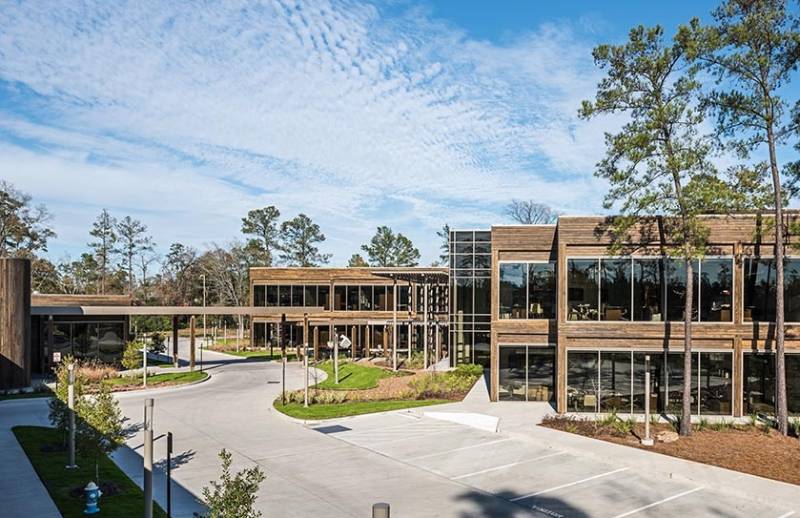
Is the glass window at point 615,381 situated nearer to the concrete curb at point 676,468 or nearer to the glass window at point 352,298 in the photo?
the concrete curb at point 676,468

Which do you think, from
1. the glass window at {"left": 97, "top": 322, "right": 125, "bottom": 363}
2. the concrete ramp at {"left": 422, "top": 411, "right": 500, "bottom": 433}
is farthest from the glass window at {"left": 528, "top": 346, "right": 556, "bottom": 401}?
the glass window at {"left": 97, "top": 322, "right": 125, "bottom": 363}

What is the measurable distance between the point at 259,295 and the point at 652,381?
37.0 metres

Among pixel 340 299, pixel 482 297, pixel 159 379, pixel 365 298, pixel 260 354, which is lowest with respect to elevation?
pixel 260 354

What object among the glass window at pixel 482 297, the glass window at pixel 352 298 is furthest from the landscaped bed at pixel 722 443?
the glass window at pixel 352 298

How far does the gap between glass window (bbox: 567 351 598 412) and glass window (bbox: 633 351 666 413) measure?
1.44 meters

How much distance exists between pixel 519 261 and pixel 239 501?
1931 centimetres

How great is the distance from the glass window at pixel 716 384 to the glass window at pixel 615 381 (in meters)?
2.62

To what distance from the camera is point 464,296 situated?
125 ft

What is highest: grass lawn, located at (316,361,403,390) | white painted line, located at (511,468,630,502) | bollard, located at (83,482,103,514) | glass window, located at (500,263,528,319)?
glass window, located at (500,263,528,319)

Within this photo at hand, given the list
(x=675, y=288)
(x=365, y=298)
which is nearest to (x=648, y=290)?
(x=675, y=288)

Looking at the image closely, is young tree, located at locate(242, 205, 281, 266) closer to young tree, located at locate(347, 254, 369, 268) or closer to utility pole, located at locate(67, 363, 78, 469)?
young tree, located at locate(347, 254, 369, 268)

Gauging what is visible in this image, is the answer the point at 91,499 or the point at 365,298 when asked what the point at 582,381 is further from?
the point at 365,298

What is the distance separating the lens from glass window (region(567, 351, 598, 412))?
2366 cm

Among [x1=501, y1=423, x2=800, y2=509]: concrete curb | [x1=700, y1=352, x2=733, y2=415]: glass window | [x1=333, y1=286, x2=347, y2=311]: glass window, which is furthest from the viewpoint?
[x1=333, y1=286, x2=347, y2=311]: glass window
